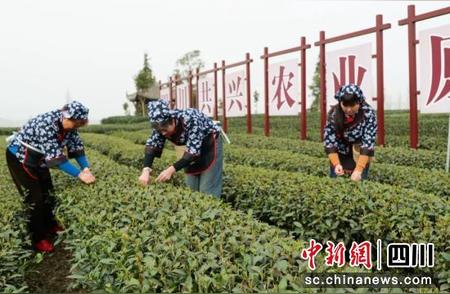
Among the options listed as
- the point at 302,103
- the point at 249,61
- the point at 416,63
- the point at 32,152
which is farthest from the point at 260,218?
the point at 249,61

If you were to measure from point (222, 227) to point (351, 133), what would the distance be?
2126 millimetres

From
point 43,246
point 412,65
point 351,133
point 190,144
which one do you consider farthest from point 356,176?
point 412,65

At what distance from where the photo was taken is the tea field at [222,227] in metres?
2.27

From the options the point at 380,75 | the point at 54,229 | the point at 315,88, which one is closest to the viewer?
the point at 54,229

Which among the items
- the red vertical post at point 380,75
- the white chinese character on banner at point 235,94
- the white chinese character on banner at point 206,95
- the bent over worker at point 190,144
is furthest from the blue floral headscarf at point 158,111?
the white chinese character on banner at point 206,95

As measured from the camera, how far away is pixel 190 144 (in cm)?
438

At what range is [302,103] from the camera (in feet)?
37.3

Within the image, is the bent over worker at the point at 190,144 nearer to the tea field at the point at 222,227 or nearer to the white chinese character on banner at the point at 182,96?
the tea field at the point at 222,227

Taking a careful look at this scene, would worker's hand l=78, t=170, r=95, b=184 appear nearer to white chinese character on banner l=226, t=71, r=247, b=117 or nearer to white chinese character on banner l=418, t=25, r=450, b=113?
white chinese character on banner l=418, t=25, r=450, b=113

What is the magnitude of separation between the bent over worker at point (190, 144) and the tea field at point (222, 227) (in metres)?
0.32

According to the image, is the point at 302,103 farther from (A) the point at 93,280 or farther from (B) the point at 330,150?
(A) the point at 93,280

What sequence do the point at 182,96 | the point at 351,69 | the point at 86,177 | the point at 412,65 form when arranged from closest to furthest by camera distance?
the point at 86,177 → the point at 412,65 → the point at 351,69 → the point at 182,96

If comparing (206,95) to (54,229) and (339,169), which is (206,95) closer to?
(54,229)

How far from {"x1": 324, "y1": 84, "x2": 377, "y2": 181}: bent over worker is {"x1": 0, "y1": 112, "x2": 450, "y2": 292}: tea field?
0.29 metres
